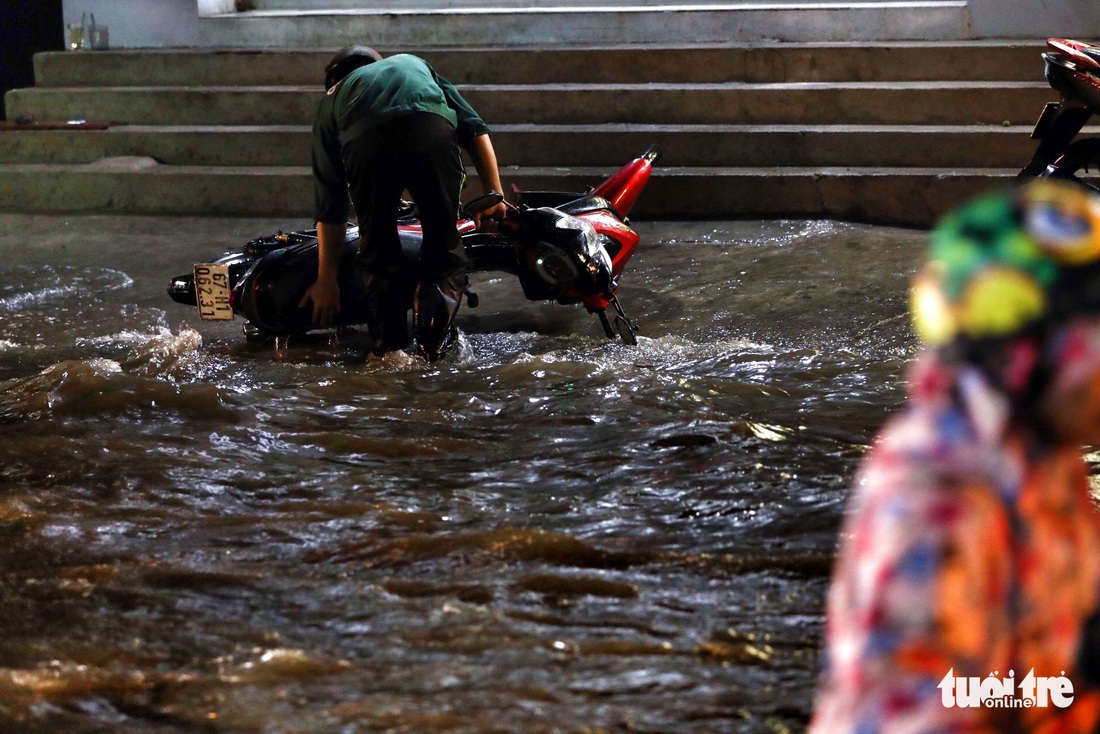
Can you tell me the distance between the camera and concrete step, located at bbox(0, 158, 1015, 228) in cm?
902

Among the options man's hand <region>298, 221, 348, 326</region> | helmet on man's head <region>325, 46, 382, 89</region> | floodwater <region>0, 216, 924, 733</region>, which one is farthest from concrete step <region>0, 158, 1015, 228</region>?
helmet on man's head <region>325, 46, 382, 89</region>

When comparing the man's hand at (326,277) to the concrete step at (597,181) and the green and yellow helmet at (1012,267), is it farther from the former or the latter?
the green and yellow helmet at (1012,267)

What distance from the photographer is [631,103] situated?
10.3 metres

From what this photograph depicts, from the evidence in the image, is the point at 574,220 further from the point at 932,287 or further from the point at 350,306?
the point at 932,287

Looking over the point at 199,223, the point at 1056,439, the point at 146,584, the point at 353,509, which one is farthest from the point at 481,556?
the point at 199,223

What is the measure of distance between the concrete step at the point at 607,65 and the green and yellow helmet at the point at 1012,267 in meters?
9.42

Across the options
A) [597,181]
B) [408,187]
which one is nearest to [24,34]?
[597,181]

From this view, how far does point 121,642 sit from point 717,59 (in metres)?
8.25

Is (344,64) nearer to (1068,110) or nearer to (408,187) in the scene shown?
(408,187)

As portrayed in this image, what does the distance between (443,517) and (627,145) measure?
626 cm

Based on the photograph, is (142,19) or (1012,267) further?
(142,19)

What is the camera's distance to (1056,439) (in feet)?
3.98

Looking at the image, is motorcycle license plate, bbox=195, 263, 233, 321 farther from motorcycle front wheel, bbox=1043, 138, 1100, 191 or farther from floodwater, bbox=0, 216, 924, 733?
motorcycle front wheel, bbox=1043, 138, 1100, 191

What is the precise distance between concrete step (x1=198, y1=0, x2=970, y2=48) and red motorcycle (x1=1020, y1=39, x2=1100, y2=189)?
141 inches
